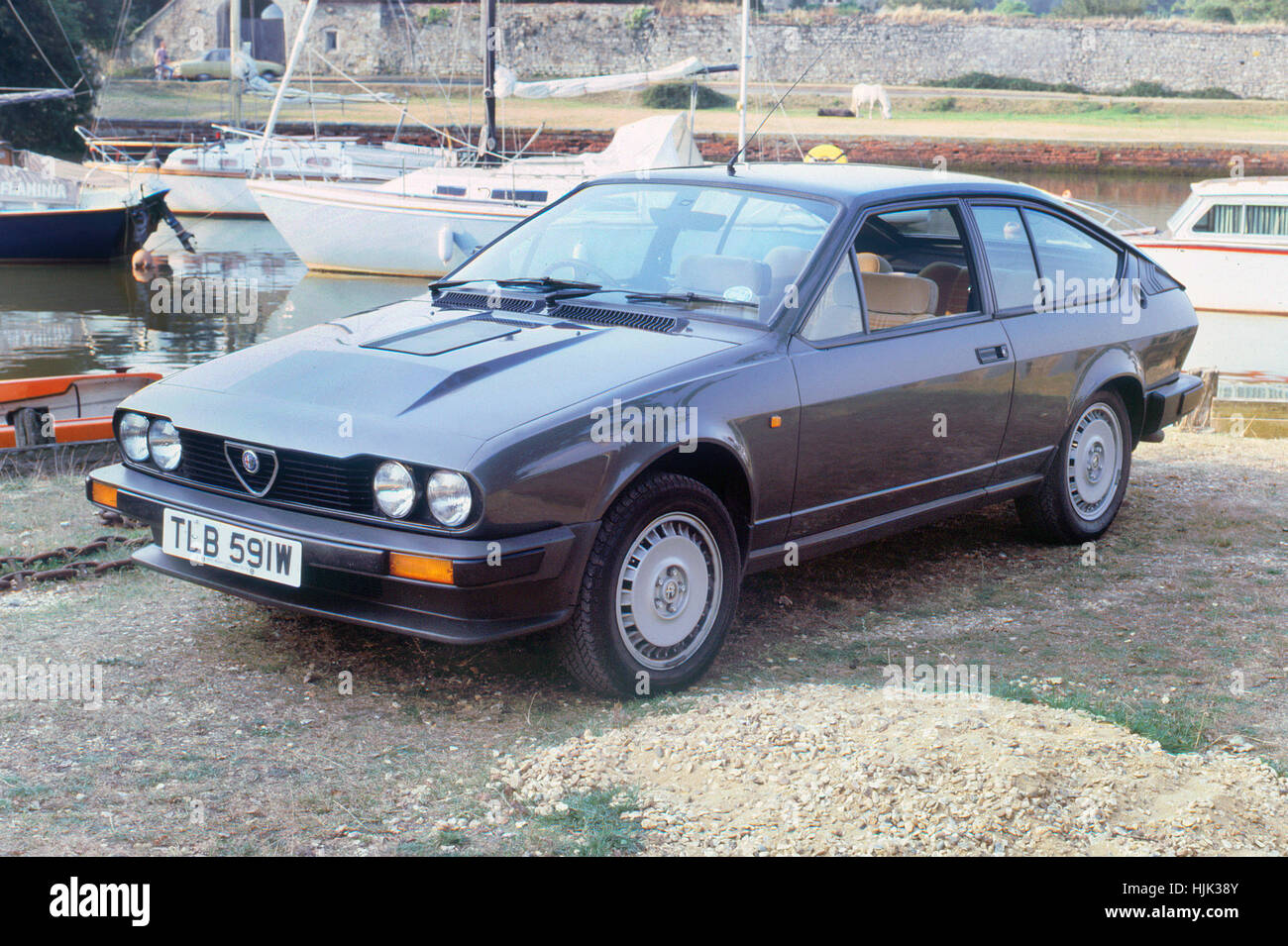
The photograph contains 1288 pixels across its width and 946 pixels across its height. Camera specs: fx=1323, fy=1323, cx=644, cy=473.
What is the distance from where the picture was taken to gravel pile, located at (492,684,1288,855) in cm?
335

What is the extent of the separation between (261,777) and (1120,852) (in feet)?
7.44

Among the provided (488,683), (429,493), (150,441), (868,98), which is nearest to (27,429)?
(150,441)

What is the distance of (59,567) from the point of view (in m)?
5.51

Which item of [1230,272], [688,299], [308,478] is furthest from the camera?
[1230,272]

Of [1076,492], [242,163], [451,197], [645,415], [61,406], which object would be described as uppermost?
[242,163]

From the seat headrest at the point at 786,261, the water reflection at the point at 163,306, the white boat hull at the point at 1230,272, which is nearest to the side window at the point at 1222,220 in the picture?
the white boat hull at the point at 1230,272

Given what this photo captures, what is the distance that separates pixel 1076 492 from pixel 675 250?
243 cm

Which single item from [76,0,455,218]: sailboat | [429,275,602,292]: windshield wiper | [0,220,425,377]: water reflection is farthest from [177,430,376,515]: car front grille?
[76,0,455,218]: sailboat

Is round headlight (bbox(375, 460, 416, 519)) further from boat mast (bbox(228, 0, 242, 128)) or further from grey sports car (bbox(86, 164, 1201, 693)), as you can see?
boat mast (bbox(228, 0, 242, 128))

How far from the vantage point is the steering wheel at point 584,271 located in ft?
16.8

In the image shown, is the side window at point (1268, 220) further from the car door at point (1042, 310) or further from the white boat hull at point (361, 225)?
the car door at point (1042, 310)

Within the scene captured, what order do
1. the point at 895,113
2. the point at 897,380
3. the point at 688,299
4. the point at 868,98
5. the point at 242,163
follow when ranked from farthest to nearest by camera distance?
the point at 895,113, the point at 868,98, the point at 242,163, the point at 897,380, the point at 688,299

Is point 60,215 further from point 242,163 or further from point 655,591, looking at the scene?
point 655,591

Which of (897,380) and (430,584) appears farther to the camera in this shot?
(897,380)
